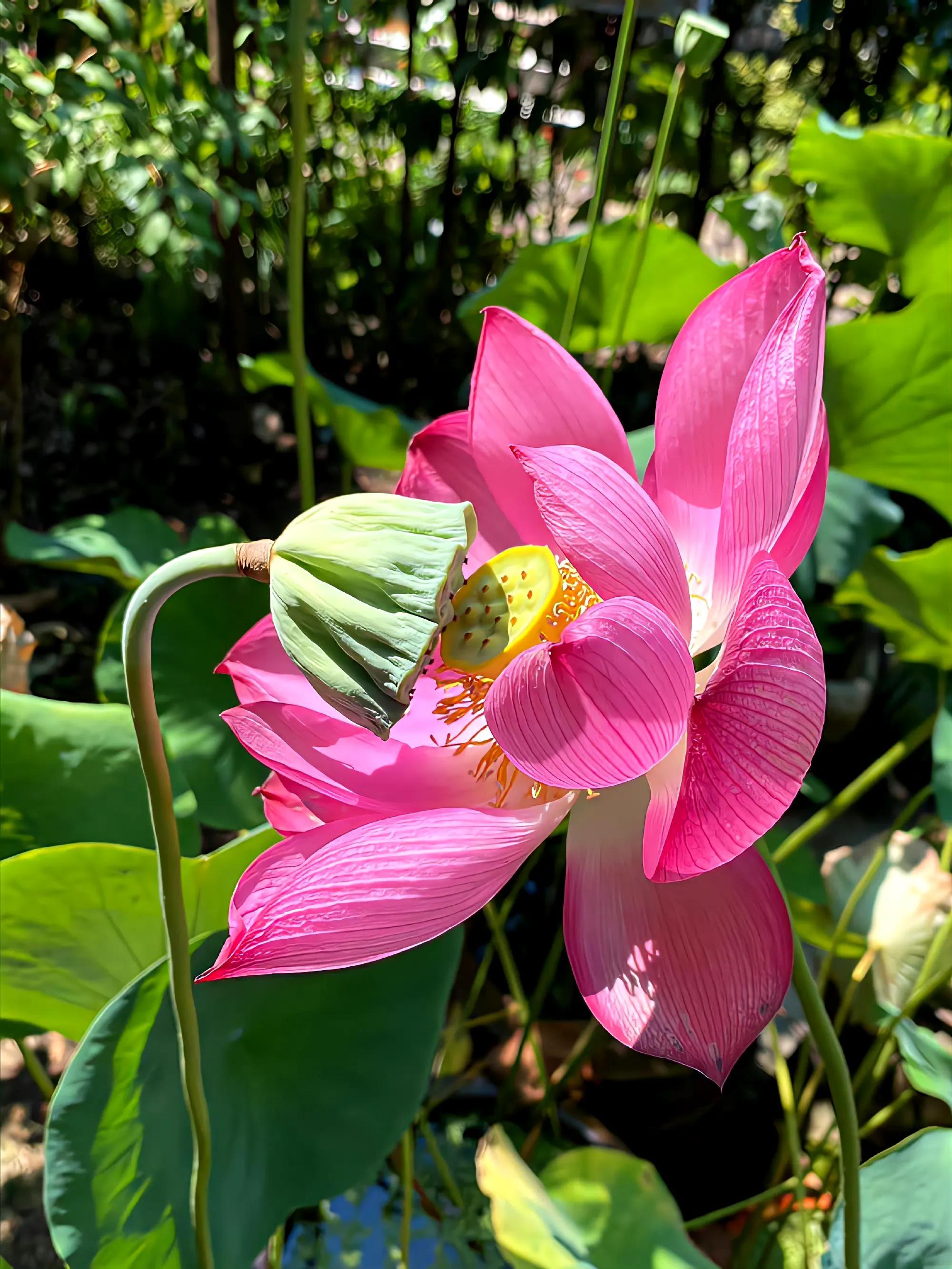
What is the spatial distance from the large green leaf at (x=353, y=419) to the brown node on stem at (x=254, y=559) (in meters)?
0.44

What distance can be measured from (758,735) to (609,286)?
57 centimetres

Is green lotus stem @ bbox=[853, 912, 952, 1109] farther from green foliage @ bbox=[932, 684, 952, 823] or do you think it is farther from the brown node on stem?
the brown node on stem

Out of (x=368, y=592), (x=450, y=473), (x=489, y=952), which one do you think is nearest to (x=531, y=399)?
(x=450, y=473)

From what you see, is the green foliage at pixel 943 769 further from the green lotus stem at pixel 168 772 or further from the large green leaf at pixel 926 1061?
Result: the green lotus stem at pixel 168 772

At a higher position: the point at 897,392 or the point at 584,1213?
the point at 897,392

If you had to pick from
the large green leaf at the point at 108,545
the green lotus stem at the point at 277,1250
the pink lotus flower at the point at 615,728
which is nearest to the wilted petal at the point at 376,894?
the pink lotus flower at the point at 615,728

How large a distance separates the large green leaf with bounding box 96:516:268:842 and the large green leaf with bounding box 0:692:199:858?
13 centimetres

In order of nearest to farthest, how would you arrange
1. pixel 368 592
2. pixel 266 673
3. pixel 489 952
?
pixel 368 592 < pixel 266 673 < pixel 489 952

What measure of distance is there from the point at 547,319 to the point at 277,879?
583 millimetres

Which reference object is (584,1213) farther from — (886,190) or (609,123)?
(886,190)

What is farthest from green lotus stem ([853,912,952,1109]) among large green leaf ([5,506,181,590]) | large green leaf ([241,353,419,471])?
large green leaf ([5,506,181,590])

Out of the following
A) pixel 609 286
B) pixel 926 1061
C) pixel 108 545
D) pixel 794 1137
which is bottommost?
pixel 794 1137

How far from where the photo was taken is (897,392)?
547mm

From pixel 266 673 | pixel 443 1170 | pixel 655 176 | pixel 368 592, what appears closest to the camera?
pixel 368 592
